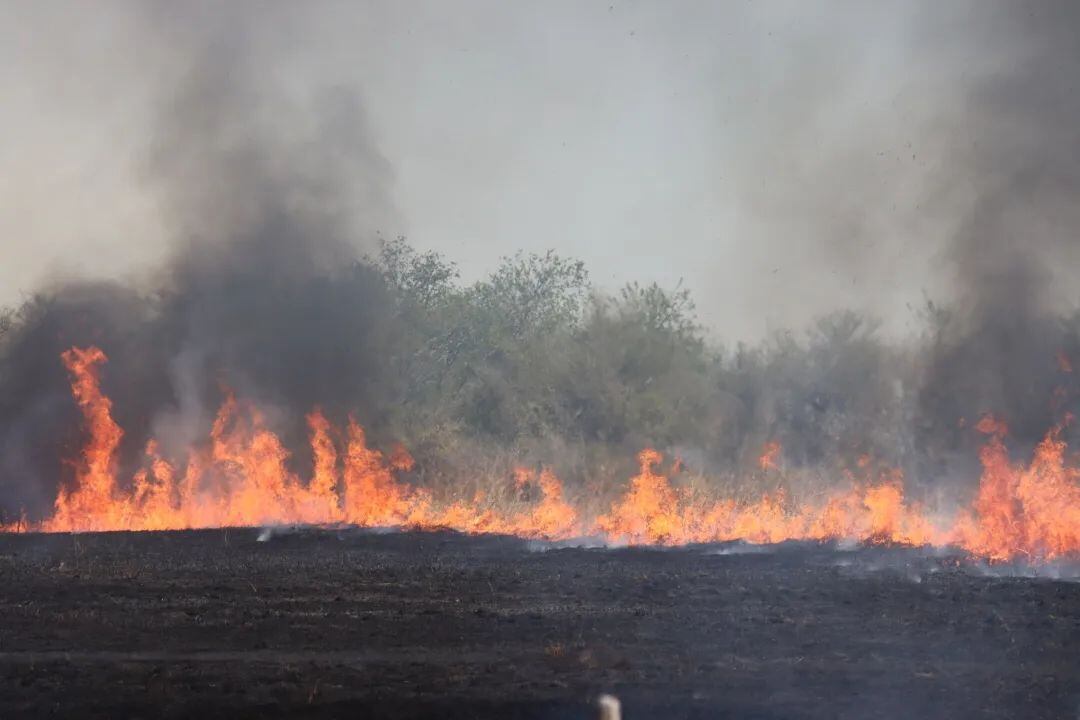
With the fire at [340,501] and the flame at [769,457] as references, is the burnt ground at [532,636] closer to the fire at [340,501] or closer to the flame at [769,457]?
the fire at [340,501]

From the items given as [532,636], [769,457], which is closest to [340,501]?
[769,457]

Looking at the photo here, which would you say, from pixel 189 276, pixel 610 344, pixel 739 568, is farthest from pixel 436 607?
pixel 610 344

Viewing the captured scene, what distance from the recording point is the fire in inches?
1309

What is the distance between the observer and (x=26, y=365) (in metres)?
41.4

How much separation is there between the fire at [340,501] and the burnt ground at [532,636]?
14.2 ft

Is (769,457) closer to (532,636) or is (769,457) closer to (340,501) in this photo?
(340,501)

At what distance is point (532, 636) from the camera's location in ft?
57.8

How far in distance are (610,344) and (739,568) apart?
25394 mm

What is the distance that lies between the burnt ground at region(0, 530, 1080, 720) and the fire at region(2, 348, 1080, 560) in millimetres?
4335

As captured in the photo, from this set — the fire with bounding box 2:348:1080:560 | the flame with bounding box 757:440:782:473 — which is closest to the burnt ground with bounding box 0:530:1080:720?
the fire with bounding box 2:348:1080:560

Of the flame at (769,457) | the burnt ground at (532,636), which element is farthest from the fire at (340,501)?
the burnt ground at (532,636)

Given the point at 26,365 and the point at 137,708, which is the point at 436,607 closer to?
the point at 137,708

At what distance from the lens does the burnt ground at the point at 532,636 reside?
13.3 metres

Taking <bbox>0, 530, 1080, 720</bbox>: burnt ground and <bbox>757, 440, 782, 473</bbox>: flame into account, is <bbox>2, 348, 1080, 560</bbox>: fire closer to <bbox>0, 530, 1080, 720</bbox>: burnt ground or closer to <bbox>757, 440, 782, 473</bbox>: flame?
<bbox>757, 440, 782, 473</bbox>: flame
